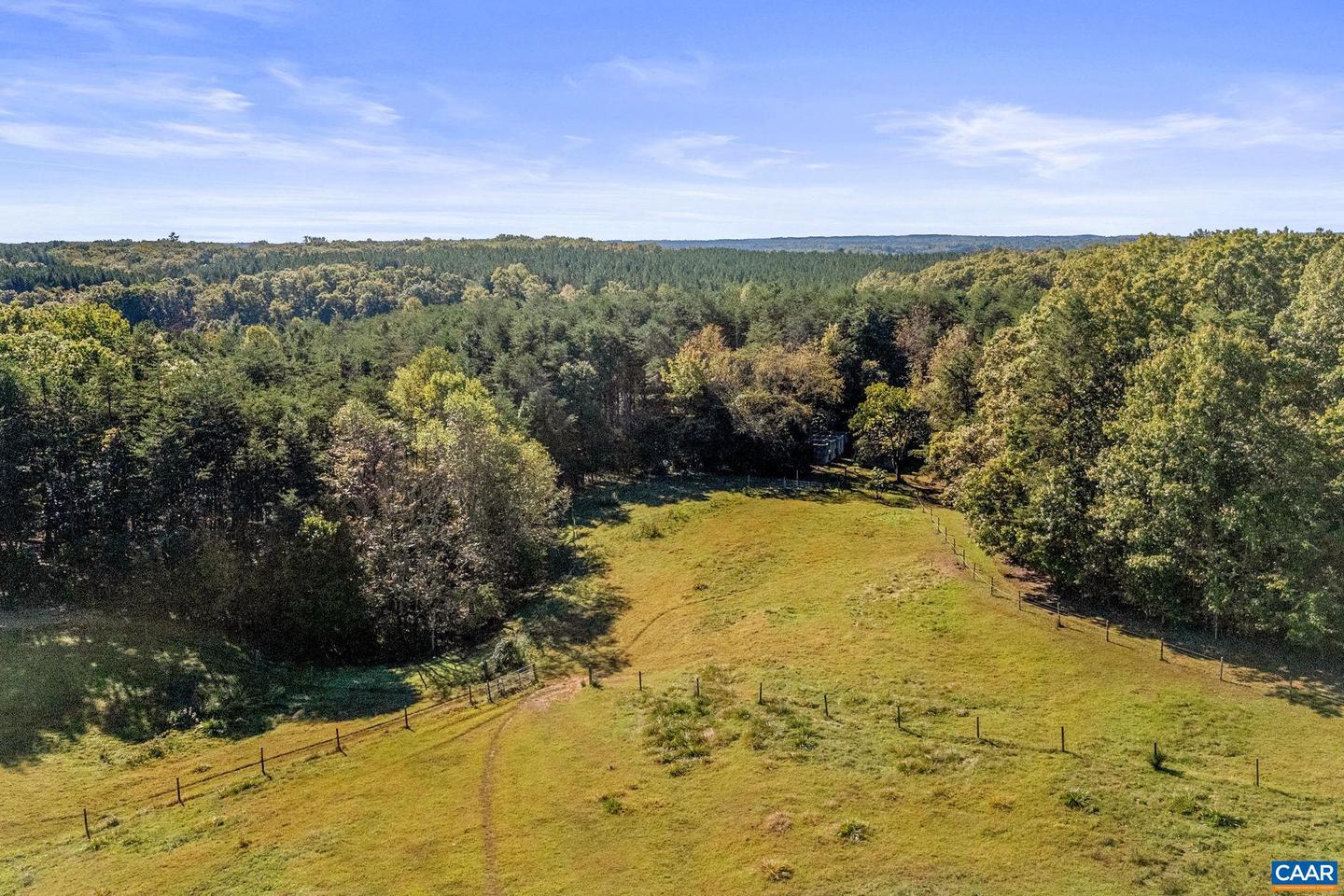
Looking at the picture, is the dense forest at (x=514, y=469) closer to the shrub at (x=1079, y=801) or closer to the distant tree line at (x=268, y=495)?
the distant tree line at (x=268, y=495)

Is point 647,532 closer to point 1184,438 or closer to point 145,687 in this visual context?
point 145,687

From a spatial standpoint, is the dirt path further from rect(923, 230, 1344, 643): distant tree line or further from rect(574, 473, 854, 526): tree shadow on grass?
rect(574, 473, 854, 526): tree shadow on grass

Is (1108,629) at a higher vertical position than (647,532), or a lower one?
higher

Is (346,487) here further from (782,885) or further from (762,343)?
(762,343)

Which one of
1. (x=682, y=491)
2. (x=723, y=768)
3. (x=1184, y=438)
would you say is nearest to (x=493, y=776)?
(x=723, y=768)

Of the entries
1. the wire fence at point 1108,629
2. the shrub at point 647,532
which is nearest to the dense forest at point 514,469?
the wire fence at point 1108,629

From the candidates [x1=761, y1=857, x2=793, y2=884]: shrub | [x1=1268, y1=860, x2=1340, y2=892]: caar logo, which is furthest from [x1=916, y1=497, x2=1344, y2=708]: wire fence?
[x1=761, y1=857, x2=793, y2=884]: shrub
